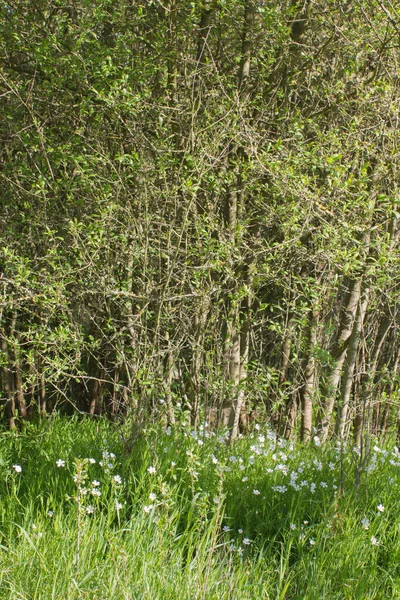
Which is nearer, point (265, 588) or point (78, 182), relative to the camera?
point (265, 588)

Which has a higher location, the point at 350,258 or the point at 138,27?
the point at 138,27

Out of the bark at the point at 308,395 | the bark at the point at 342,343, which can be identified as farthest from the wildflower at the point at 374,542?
the bark at the point at 308,395

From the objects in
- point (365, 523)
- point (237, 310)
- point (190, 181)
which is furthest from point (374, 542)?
point (190, 181)

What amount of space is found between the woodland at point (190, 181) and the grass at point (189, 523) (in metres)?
0.37

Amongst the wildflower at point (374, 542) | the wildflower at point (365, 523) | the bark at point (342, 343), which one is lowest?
the wildflower at point (374, 542)

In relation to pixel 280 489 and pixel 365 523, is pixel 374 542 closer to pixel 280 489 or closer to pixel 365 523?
pixel 365 523

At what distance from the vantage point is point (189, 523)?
10.7ft

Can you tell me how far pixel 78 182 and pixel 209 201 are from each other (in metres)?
0.92

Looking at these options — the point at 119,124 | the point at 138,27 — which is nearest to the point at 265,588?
the point at 119,124

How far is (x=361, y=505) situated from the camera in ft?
12.5

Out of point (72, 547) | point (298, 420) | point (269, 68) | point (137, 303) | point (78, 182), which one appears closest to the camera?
point (72, 547)

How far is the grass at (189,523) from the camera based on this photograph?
270 centimetres

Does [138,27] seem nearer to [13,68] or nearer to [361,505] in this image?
[13,68]

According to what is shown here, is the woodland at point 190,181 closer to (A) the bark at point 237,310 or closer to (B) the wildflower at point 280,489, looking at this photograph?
(A) the bark at point 237,310
